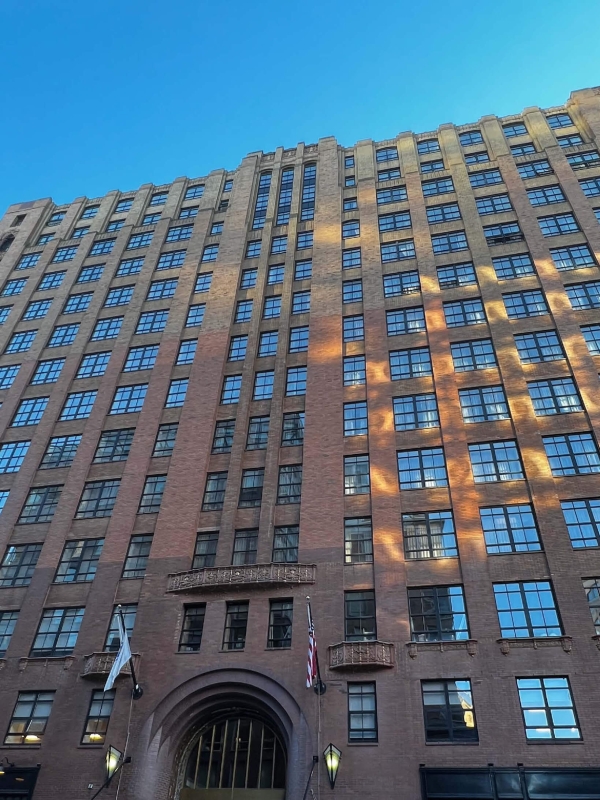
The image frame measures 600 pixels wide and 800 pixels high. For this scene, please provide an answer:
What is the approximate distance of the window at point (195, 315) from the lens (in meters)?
38.3

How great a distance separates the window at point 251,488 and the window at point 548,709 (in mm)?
13654

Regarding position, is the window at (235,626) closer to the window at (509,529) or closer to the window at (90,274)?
the window at (509,529)

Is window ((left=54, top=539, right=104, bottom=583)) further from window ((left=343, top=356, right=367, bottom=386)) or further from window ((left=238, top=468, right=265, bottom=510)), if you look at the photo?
window ((left=343, top=356, right=367, bottom=386))

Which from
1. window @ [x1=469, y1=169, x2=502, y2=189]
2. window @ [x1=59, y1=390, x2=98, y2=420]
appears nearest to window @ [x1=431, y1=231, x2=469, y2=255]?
window @ [x1=469, y1=169, x2=502, y2=189]

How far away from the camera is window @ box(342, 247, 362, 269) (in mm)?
38594

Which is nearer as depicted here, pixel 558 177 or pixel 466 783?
pixel 466 783

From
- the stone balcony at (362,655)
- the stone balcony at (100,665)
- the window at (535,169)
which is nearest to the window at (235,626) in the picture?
the stone balcony at (100,665)

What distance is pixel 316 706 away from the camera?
2208 centimetres

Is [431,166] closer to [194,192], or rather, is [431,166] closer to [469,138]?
[469,138]

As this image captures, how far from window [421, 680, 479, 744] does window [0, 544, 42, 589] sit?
19398mm

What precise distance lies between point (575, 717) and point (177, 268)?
35.4 meters

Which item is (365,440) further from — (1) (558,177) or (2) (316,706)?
(1) (558,177)

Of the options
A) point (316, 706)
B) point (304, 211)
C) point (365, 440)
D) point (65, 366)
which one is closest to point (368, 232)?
point (304, 211)

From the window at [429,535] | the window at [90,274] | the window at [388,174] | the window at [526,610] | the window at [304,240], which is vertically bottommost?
the window at [526,610]
